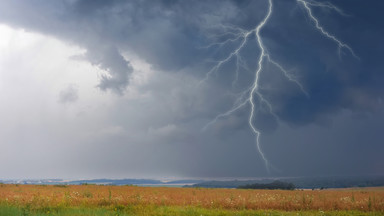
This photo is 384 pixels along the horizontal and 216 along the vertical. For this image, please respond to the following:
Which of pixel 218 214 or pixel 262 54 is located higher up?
pixel 262 54

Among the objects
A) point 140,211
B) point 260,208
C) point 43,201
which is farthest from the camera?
point 43,201

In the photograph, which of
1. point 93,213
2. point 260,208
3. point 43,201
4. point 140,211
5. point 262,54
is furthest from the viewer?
point 262,54

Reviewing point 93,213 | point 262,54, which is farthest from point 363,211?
point 262,54

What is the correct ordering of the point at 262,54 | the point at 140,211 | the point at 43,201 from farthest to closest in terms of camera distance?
the point at 262,54, the point at 43,201, the point at 140,211

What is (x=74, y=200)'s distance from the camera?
858 inches

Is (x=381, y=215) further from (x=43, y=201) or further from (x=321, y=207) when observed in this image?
(x=43, y=201)

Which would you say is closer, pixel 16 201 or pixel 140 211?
pixel 140 211

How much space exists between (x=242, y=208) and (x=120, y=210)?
256 inches

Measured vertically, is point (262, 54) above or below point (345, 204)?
above

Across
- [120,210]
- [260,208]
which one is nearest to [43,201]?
[120,210]

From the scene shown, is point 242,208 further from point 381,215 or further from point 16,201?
point 16,201

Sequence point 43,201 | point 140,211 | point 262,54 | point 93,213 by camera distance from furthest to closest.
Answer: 1. point 262,54
2. point 43,201
3. point 140,211
4. point 93,213

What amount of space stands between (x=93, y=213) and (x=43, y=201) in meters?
5.77

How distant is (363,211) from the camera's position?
1873 centimetres
